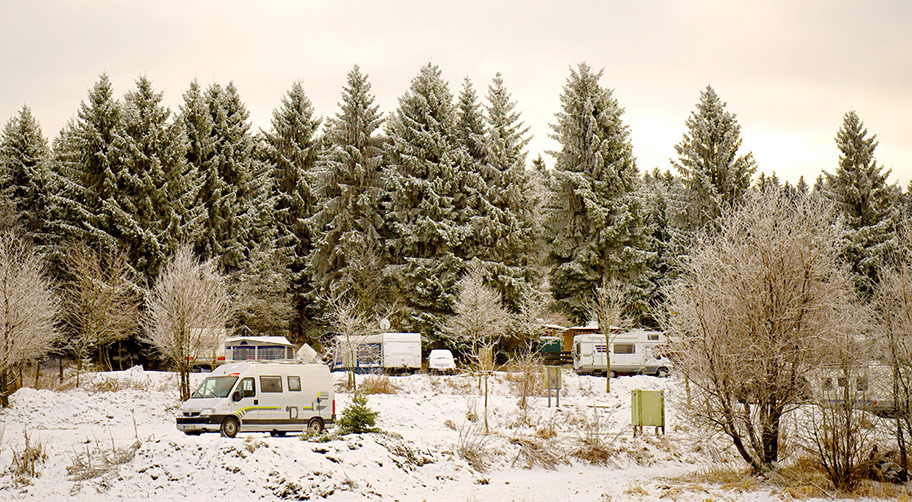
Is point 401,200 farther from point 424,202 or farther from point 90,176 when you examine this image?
point 90,176

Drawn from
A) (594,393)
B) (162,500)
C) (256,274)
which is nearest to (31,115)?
(256,274)

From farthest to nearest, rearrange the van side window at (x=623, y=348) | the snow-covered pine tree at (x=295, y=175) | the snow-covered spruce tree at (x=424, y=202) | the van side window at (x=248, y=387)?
1. the snow-covered pine tree at (x=295, y=175)
2. the snow-covered spruce tree at (x=424, y=202)
3. the van side window at (x=623, y=348)
4. the van side window at (x=248, y=387)

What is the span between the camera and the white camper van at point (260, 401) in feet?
67.2

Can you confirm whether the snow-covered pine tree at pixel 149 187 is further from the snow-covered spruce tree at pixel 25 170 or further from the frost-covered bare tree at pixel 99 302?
the snow-covered spruce tree at pixel 25 170

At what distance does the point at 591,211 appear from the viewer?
4750cm

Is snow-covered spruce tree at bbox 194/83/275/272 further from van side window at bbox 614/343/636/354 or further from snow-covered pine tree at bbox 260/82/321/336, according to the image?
van side window at bbox 614/343/636/354

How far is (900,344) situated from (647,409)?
9113mm

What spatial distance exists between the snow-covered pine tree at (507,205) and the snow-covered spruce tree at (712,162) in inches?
394

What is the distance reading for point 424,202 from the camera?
48000 millimetres

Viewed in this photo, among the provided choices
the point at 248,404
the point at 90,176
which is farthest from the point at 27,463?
the point at 90,176

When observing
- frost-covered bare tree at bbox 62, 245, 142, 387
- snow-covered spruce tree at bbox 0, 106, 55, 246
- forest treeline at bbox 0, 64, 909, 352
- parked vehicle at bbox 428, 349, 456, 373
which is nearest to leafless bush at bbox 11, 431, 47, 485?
frost-covered bare tree at bbox 62, 245, 142, 387

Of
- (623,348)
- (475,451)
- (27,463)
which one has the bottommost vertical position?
(475,451)

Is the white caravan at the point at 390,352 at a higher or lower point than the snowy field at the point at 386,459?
higher

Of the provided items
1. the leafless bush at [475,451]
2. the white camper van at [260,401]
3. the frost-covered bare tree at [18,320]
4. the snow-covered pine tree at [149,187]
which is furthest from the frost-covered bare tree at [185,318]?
the snow-covered pine tree at [149,187]
